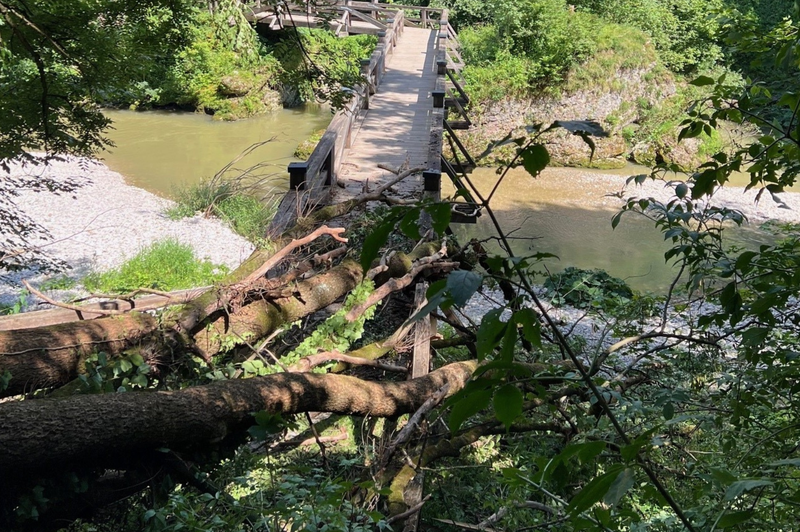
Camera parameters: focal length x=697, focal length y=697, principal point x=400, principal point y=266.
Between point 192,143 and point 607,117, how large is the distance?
41.6ft

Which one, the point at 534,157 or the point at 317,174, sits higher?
the point at 534,157

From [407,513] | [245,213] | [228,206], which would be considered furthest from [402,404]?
[228,206]

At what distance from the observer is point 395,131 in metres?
10.6

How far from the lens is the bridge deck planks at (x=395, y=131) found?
8.45m

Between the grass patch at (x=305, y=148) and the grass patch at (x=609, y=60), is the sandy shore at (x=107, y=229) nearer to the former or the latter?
the grass patch at (x=305, y=148)

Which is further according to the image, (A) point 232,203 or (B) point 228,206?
(A) point 232,203

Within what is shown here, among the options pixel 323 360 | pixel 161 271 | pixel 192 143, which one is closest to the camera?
pixel 323 360

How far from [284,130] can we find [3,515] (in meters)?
20.3

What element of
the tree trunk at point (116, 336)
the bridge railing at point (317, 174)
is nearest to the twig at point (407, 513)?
the tree trunk at point (116, 336)

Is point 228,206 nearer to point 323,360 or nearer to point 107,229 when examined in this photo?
point 107,229

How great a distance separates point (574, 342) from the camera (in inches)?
282

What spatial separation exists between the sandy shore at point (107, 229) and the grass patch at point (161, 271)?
0.41m

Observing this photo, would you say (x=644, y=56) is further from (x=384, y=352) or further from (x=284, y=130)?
(x=384, y=352)

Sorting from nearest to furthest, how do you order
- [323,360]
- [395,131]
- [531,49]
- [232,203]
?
[323,360] < [395,131] < [232,203] < [531,49]
